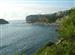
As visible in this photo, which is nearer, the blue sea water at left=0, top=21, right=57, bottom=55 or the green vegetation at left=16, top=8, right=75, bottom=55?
the green vegetation at left=16, top=8, right=75, bottom=55

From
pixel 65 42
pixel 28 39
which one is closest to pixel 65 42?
pixel 65 42

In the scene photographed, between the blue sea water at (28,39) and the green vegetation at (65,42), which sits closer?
the green vegetation at (65,42)

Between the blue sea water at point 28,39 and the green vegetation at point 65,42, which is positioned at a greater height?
the green vegetation at point 65,42

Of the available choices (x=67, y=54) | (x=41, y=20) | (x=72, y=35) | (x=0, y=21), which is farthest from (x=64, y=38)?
(x=0, y=21)

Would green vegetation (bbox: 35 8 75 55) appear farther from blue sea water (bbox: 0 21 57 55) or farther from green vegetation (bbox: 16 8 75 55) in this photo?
blue sea water (bbox: 0 21 57 55)

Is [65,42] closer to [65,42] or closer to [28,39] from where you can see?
[65,42]

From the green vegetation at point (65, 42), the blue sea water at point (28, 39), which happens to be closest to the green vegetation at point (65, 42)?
the green vegetation at point (65, 42)

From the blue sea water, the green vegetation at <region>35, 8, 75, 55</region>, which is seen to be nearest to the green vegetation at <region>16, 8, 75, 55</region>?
the green vegetation at <region>35, 8, 75, 55</region>

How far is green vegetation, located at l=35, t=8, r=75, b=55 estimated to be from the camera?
2.66 m

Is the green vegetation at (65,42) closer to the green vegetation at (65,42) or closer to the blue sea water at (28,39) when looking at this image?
the green vegetation at (65,42)

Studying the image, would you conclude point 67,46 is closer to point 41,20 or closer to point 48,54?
point 48,54

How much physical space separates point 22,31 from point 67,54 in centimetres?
1106

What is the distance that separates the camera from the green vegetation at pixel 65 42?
2656 millimetres

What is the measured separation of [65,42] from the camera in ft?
9.39
